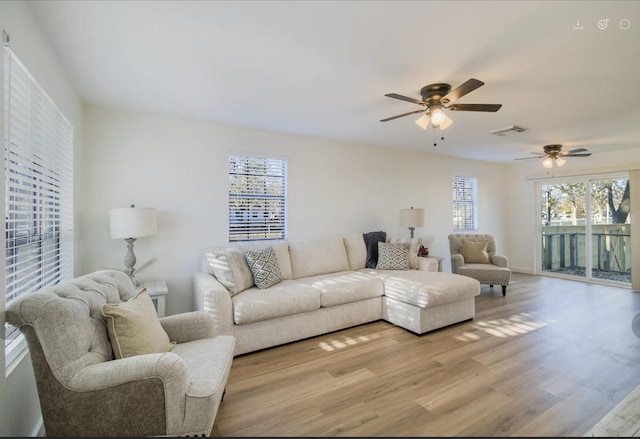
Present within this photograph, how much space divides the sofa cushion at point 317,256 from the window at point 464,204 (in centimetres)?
331

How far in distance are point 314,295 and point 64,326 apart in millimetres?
2123

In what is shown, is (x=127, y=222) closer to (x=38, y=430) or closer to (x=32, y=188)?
(x=32, y=188)

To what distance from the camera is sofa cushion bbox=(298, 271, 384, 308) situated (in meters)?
3.25

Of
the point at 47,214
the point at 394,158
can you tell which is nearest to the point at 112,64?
the point at 47,214

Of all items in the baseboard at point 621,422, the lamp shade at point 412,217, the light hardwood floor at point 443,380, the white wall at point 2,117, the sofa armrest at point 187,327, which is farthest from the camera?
the lamp shade at point 412,217

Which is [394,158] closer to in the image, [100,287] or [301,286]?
[301,286]

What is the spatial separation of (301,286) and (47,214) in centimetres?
224

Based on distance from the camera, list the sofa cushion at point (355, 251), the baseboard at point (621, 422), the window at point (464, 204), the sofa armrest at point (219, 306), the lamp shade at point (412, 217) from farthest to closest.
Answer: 1. the window at point (464, 204)
2. the lamp shade at point (412, 217)
3. the sofa cushion at point (355, 251)
4. the sofa armrest at point (219, 306)
5. the baseboard at point (621, 422)

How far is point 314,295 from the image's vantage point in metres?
3.13

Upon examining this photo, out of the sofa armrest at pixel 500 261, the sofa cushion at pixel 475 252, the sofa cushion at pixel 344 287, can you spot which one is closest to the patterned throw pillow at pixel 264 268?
the sofa cushion at pixel 344 287

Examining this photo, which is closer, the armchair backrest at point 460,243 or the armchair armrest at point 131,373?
the armchair armrest at point 131,373

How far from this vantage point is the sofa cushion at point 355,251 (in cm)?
427

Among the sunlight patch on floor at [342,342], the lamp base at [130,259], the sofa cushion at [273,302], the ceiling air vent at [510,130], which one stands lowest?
the sunlight patch on floor at [342,342]

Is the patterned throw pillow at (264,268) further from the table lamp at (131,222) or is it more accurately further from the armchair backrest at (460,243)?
the armchair backrest at (460,243)
